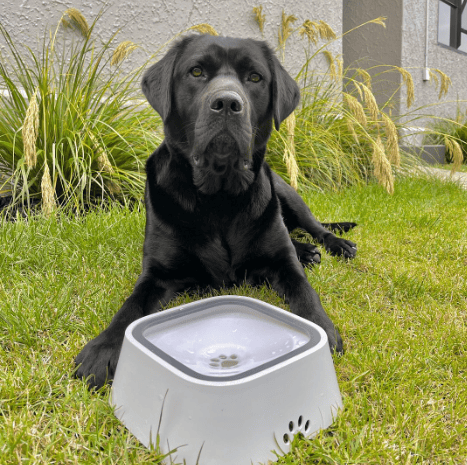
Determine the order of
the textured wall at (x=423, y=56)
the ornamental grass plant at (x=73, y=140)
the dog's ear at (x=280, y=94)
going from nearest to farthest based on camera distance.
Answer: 1. the dog's ear at (x=280, y=94)
2. the ornamental grass plant at (x=73, y=140)
3. the textured wall at (x=423, y=56)

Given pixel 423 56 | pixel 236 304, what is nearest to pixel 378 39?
pixel 423 56

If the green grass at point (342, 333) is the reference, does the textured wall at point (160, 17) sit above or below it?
above

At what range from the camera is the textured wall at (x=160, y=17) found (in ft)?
12.8

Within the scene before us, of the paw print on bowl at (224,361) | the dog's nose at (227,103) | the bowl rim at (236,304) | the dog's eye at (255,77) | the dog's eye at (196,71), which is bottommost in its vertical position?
the paw print on bowl at (224,361)

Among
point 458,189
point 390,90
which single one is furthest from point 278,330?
point 390,90

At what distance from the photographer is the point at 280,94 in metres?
1.96

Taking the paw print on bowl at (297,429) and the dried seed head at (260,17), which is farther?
the dried seed head at (260,17)

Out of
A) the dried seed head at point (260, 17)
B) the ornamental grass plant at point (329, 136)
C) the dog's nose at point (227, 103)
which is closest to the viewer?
the dog's nose at point (227, 103)

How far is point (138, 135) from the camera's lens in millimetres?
3383

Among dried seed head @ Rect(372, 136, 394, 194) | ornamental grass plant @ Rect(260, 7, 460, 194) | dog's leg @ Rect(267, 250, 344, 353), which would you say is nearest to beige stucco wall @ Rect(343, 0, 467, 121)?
ornamental grass plant @ Rect(260, 7, 460, 194)

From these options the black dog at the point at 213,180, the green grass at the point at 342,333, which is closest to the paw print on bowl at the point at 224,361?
the green grass at the point at 342,333

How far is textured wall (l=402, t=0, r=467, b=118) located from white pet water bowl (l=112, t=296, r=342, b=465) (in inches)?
289

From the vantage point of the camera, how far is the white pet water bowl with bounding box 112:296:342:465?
92cm

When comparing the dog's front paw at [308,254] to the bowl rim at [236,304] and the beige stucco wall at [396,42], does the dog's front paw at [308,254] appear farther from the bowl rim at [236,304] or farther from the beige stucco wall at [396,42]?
the beige stucco wall at [396,42]
